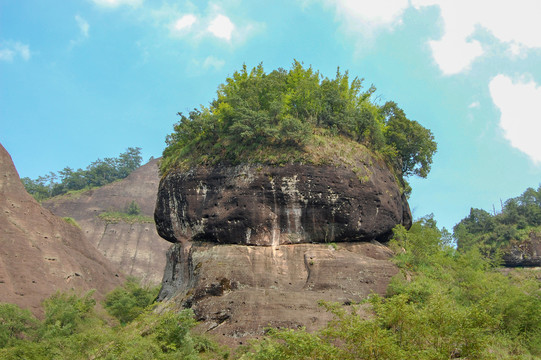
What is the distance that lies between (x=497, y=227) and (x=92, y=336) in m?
42.3

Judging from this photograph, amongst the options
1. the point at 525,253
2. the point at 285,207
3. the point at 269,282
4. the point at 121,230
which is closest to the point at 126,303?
the point at 269,282

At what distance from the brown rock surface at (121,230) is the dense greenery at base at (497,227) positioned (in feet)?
132

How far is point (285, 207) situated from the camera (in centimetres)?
2102

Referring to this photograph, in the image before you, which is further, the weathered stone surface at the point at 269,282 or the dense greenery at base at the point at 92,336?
the weathered stone surface at the point at 269,282

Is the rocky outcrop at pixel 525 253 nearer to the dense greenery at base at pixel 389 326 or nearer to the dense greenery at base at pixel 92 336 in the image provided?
the dense greenery at base at pixel 389 326

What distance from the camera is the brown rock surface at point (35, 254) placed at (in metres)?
29.2

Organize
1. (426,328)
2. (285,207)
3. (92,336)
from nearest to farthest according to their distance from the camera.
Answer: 1. (426,328)
2. (92,336)
3. (285,207)

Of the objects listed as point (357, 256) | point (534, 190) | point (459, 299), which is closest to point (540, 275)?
point (534, 190)

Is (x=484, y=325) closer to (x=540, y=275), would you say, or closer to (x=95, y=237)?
(x=540, y=275)

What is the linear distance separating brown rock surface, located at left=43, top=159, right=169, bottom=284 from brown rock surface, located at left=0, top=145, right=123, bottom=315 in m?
20.7

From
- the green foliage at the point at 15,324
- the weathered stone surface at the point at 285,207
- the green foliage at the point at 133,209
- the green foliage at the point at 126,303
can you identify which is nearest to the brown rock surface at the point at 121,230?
the green foliage at the point at 133,209

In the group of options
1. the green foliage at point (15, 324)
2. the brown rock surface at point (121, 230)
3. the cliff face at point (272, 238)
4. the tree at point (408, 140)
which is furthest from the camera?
the brown rock surface at point (121, 230)

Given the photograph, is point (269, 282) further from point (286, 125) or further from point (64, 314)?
point (64, 314)

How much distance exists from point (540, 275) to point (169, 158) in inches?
1393
